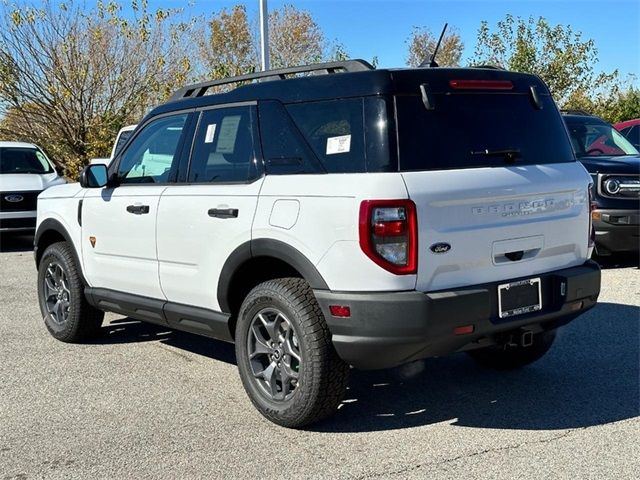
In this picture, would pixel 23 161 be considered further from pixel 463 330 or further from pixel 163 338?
pixel 463 330

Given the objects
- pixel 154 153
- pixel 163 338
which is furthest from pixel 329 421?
pixel 163 338

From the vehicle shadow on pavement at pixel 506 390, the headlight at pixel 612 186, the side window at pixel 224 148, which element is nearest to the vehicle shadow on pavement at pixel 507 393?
the vehicle shadow on pavement at pixel 506 390

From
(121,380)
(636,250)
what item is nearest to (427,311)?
(121,380)

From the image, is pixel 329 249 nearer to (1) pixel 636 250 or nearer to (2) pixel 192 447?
(2) pixel 192 447

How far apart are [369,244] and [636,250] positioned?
20.0 ft

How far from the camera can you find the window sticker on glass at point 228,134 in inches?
177

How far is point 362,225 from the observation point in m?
3.52

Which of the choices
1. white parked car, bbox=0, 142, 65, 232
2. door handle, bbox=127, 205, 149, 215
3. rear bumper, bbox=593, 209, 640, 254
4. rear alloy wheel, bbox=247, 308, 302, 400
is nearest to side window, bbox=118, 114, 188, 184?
door handle, bbox=127, 205, 149, 215

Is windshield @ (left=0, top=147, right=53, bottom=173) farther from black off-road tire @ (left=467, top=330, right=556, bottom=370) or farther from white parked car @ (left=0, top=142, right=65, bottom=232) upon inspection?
black off-road tire @ (left=467, top=330, right=556, bottom=370)

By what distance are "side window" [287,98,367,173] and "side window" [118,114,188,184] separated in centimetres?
120

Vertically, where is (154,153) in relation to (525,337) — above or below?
above

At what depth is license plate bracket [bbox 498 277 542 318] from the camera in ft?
12.5

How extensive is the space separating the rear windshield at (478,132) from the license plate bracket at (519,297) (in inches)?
25.7

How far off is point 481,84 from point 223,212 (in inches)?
64.1
